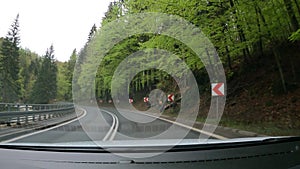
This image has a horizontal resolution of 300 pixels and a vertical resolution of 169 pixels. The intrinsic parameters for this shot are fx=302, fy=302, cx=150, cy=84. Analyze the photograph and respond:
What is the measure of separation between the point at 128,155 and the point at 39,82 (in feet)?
247

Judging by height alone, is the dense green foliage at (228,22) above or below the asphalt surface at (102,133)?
above

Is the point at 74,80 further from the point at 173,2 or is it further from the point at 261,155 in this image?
the point at 173,2

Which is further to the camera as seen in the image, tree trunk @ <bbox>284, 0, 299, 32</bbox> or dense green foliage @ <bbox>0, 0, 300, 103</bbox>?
tree trunk @ <bbox>284, 0, 299, 32</bbox>

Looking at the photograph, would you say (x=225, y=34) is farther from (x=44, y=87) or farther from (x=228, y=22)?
(x=44, y=87)

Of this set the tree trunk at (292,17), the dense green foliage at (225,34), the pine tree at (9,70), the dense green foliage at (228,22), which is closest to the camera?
the dense green foliage at (225,34)

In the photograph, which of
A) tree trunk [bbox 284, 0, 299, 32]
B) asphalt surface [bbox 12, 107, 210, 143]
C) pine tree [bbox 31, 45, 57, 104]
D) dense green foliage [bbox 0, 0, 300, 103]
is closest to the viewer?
asphalt surface [bbox 12, 107, 210, 143]

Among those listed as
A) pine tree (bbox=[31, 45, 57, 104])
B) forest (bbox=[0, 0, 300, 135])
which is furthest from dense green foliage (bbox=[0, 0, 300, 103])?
pine tree (bbox=[31, 45, 57, 104])

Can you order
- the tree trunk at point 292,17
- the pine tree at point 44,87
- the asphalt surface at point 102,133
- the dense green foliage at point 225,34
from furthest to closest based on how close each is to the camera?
1. the pine tree at point 44,87
2. the tree trunk at point 292,17
3. the dense green foliage at point 225,34
4. the asphalt surface at point 102,133

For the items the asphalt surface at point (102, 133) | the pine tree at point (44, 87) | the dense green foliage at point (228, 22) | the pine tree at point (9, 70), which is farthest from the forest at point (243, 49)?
the pine tree at point (44, 87)

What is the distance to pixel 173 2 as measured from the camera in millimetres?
14406

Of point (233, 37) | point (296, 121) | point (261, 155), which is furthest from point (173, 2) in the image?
point (261, 155)

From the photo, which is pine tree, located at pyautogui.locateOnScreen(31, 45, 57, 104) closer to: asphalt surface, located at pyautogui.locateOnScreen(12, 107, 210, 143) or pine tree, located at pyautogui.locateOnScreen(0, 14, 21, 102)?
pine tree, located at pyautogui.locateOnScreen(0, 14, 21, 102)

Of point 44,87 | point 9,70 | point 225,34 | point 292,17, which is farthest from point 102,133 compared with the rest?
point 44,87

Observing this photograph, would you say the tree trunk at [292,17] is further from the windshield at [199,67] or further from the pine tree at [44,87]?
the pine tree at [44,87]
